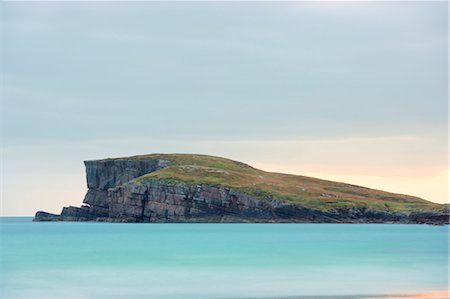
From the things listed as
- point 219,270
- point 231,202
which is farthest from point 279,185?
point 219,270

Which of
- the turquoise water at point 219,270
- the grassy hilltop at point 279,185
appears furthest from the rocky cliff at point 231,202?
the turquoise water at point 219,270

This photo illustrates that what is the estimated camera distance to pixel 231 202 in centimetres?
14862

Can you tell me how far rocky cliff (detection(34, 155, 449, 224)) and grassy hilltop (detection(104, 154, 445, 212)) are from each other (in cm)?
20

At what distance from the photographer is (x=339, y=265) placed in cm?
5350

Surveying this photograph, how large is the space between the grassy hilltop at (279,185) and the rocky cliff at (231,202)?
0.20 meters

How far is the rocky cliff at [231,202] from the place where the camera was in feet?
488

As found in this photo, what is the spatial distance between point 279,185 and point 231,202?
18907 millimetres

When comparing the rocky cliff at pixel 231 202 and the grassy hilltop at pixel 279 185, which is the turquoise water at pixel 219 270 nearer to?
the rocky cliff at pixel 231 202

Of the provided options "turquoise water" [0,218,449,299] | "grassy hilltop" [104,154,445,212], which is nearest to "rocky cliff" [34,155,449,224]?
"grassy hilltop" [104,154,445,212]

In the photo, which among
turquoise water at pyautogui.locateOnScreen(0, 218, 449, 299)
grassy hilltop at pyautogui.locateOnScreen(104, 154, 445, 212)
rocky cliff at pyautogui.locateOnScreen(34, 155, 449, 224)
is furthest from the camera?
grassy hilltop at pyautogui.locateOnScreen(104, 154, 445, 212)

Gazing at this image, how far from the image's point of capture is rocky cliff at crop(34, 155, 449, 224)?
488 feet

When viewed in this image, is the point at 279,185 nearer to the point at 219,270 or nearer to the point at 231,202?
the point at 231,202

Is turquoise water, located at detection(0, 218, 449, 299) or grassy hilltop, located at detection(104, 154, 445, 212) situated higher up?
grassy hilltop, located at detection(104, 154, 445, 212)

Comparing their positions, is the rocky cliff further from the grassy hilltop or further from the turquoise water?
the turquoise water
